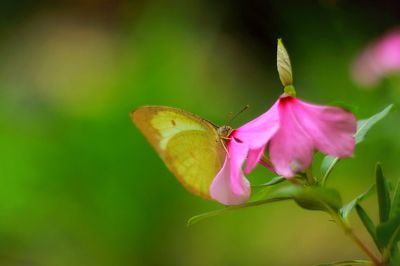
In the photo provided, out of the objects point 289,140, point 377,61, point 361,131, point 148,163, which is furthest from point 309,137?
point 148,163

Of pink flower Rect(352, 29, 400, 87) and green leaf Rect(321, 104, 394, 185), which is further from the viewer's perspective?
pink flower Rect(352, 29, 400, 87)

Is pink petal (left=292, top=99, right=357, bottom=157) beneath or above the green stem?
above

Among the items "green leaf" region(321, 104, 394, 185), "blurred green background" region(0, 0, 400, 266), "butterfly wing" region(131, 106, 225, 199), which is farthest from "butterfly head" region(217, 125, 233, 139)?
"blurred green background" region(0, 0, 400, 266)

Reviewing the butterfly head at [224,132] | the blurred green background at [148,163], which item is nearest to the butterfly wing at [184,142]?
the butterfly head at [224,132]

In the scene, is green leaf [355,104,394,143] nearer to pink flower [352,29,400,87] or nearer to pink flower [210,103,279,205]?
pink flower [210,103,279,205]

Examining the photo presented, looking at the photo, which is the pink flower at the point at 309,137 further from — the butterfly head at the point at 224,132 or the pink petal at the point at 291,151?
the butterfly head at the point at 224,132

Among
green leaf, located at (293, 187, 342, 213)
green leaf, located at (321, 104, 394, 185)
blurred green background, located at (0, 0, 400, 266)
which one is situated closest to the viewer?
green leaf, located at (293, 187, 342, 213)

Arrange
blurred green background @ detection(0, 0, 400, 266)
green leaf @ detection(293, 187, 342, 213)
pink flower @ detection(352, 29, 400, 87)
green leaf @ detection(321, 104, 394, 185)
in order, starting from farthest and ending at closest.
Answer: blurred green background @ detection(0, 0, 400, 266) → pink flower @ detection(352, 29, 400, 87) → green leaf @ detection(321, 104, 394, 185) → green leaf @ detection(293, 187, 342, 213)
